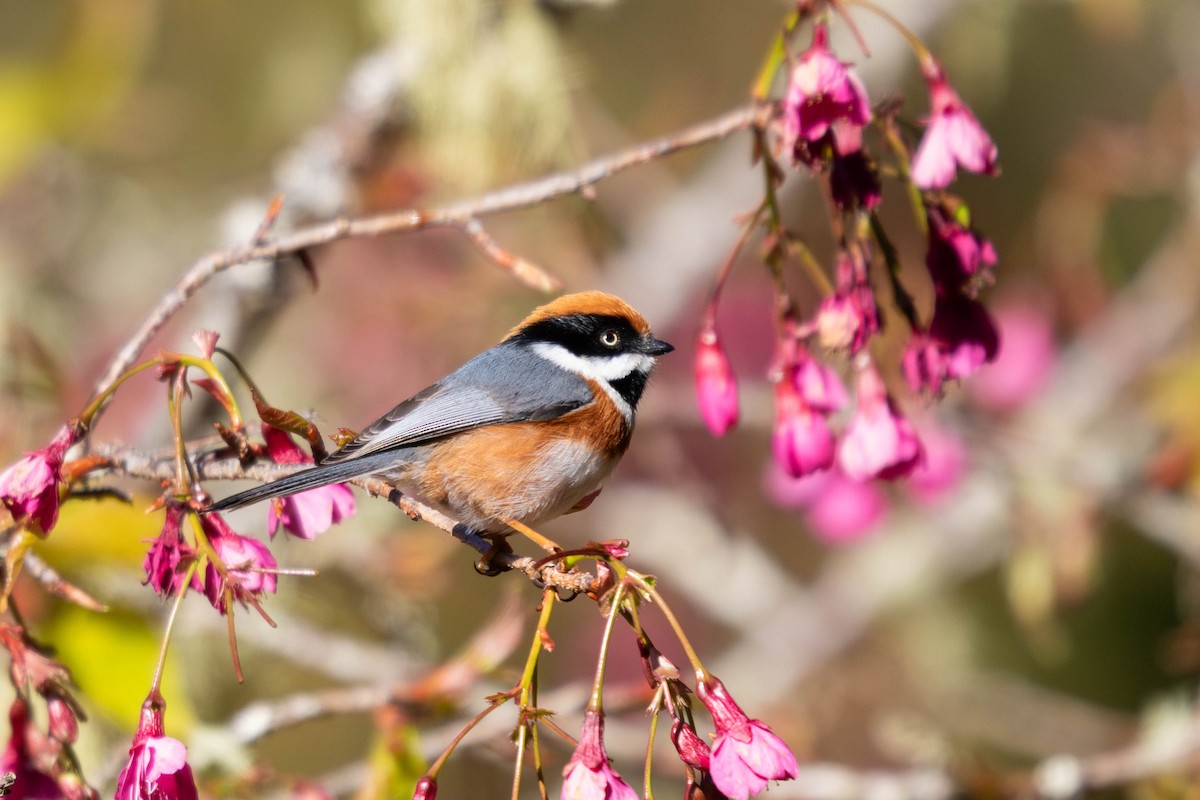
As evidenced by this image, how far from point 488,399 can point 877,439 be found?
36.8 inches

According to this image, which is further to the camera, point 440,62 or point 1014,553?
point 1014,553

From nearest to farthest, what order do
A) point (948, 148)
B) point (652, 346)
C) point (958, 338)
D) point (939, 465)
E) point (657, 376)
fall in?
point (948, 148)
point (958, 338)
point (652, 346)
point (939, 465)
point (657, 376)

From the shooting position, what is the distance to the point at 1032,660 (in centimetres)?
592

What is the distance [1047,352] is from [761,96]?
10.4ft

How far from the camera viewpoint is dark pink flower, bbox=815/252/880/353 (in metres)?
2.27

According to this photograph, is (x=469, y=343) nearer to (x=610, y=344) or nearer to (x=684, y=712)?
(x=610, y=344)

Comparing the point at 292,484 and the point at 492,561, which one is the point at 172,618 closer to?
the point at 292,484

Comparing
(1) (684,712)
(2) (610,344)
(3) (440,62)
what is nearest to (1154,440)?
(2) (610,344)

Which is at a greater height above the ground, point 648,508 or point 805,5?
point 648,508

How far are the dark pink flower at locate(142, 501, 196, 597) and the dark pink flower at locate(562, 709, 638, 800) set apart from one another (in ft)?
2.05

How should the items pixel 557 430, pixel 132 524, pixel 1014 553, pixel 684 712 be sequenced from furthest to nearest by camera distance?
pixel 1014 553, pixel 557 430, pixel 132 524, pixel 684 712

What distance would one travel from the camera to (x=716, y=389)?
8.21 feet

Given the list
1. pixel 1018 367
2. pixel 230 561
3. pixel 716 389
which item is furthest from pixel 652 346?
pixel 1018 367

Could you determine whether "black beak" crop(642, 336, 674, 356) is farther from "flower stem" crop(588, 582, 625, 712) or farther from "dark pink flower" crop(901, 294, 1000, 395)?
"flower stem" crop(588, 582, 625, 712)
